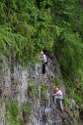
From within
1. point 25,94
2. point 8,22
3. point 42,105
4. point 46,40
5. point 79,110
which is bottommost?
point 79,110

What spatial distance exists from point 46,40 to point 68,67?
8.21 ft

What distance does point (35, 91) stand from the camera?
1033 centimetres

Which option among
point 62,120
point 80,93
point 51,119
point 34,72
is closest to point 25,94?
point 34,72

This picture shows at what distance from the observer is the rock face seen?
8.98m

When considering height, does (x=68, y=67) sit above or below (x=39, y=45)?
below

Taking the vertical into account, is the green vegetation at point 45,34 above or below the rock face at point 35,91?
above

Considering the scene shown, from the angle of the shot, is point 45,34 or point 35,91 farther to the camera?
point 35,91

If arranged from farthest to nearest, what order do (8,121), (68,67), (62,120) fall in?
1. (68,67)
2. (62,120)
3. (8,121)

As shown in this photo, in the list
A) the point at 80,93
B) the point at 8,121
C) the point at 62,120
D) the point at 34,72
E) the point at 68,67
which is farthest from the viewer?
the point at 80,93

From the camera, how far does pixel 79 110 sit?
13.3 m

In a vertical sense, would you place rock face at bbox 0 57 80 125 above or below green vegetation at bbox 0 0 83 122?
below

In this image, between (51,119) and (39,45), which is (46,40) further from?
(51,119)

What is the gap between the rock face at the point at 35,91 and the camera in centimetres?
898

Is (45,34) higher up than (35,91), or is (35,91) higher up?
(45,34)
